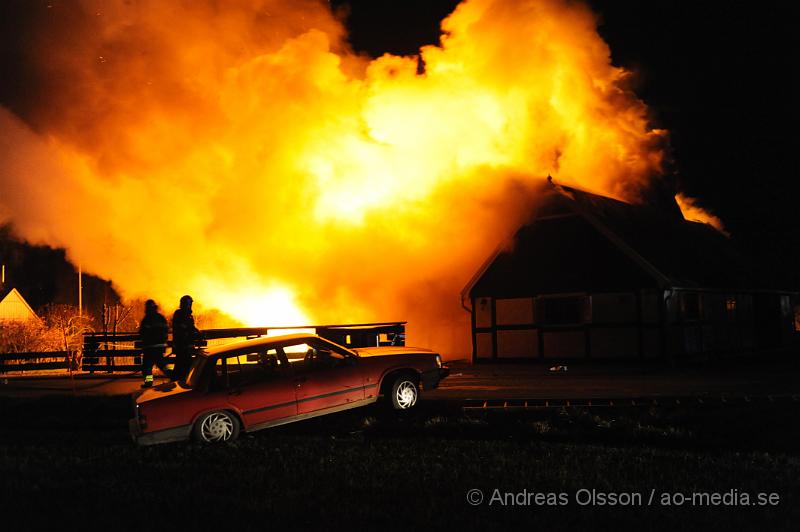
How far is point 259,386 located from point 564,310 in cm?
1369

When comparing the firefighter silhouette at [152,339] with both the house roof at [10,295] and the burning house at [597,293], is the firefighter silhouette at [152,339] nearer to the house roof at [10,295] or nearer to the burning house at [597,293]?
the burning house at [597,293]

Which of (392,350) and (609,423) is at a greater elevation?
(392,350)

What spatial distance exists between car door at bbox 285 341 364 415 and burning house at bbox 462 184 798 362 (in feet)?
40.1

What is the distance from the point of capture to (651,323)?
19922 mm

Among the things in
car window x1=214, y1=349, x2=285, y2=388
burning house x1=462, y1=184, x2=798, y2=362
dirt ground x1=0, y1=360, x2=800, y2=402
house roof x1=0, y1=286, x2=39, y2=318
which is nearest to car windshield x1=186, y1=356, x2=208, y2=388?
car window x1=214, y1=349, x2=285, y2=388

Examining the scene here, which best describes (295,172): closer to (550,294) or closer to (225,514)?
(550,294)

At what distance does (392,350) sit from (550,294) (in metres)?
11.4

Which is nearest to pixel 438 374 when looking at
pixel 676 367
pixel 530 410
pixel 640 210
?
pixel 530 410

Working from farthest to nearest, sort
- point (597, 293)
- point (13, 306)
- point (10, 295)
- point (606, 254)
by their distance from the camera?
1. point (13, 306)
2. point (10, 295)
3. point (597, 293)
4. point (606, 254)

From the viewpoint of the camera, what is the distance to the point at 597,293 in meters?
20.8

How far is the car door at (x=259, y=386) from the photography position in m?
9.31

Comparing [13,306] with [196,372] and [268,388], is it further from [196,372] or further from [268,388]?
[268,388]

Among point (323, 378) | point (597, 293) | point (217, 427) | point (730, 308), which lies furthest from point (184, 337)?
point (730, 308)

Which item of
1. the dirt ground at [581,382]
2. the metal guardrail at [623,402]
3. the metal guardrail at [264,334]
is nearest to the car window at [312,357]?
the metal guardrail at [623,402]
